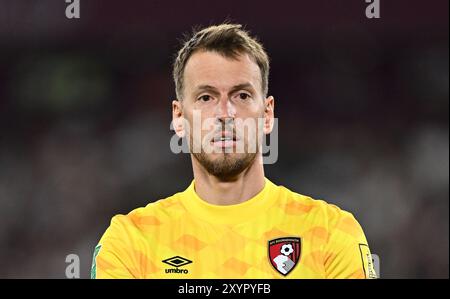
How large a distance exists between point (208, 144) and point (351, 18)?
12.1 feet

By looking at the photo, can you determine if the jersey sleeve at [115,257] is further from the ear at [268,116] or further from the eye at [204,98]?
the ear at [268,116]

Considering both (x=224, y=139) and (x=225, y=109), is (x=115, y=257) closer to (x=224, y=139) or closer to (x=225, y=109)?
(x=224, y=139)

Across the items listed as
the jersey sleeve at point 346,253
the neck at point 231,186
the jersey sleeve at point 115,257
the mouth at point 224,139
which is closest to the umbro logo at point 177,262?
the jersey sleeve at point 115,257

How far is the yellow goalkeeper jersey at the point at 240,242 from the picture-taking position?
348 cm

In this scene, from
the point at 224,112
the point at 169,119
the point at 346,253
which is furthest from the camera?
the point at 169,119

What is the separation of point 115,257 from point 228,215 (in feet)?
2.08

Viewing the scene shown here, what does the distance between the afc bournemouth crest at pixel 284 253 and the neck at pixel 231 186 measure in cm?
31

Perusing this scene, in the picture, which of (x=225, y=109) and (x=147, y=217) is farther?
(x=147, y=217)

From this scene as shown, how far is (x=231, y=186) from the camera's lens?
370 cm

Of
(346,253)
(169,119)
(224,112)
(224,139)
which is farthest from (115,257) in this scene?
(169,119)

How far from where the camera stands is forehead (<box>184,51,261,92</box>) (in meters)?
3.59

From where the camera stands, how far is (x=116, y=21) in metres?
6.69

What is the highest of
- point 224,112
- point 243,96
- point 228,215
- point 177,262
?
point 243,96

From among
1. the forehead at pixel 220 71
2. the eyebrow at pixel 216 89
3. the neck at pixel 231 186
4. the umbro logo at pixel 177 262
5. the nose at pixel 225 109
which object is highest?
the forehead at pixel 220 71
